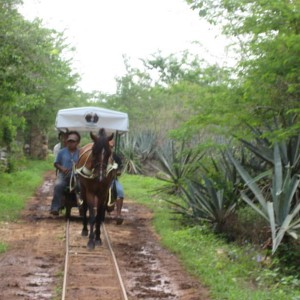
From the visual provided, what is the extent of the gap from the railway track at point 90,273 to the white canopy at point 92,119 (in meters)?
3.37

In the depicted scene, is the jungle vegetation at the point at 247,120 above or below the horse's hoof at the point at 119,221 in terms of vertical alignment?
above

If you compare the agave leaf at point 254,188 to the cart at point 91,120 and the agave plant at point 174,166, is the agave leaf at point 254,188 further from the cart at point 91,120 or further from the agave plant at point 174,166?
the agave plant at point 174,166

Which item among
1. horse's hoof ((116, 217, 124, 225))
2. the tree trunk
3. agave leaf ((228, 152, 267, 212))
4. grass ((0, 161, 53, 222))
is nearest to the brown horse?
horse's hoof ((116, 217, 124, 225))

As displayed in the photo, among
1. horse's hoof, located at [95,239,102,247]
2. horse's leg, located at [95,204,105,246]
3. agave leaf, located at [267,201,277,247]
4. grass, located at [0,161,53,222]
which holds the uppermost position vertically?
agave leaf, located at [267,201,277,247]

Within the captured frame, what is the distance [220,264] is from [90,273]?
2041mm

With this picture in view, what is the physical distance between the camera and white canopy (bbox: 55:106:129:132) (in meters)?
15.6

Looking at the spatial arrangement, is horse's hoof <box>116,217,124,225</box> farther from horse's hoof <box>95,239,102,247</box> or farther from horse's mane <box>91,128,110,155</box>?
horse's mane <box>91,128,110,155</box>

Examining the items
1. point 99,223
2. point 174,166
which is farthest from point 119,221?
point 174,166

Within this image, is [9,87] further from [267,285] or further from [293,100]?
[267,285]

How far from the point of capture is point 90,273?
9938 mm

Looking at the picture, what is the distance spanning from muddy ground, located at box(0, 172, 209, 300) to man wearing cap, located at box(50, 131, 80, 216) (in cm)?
55

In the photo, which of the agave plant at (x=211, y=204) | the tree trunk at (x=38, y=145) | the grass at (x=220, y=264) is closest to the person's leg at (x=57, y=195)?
the grass at (x=220, y=264)

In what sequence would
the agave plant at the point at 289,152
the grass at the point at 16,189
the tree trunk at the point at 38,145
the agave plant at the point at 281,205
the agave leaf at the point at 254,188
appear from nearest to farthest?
1. the agave plant at the point at 281,205
2. the agave leaf at the point at 254,188
3. the agave plant at the point at 289,152
4. the grass at the point at 16,189
5. the tree trunk at the point at 38,145

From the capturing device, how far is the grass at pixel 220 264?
28.7 feet
